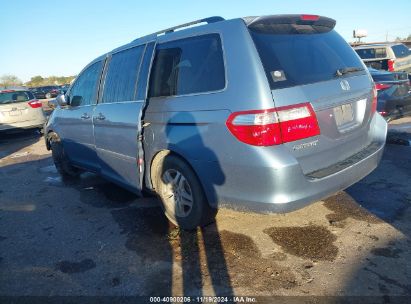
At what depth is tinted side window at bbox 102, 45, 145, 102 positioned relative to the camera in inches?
164

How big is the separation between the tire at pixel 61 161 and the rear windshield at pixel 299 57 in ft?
14.2

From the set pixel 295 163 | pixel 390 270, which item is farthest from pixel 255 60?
pixel 390 270

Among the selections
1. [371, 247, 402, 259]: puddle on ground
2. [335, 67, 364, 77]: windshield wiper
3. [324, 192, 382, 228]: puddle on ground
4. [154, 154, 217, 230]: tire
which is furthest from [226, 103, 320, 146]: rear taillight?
[324, 192, 382, 228]: puddle on ground

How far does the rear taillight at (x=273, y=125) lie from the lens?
279cm

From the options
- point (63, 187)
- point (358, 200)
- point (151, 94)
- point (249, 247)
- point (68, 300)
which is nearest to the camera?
point (68, 300)

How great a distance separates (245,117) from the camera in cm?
283

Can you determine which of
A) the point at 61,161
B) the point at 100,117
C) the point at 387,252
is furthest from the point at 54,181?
the point at 387,252

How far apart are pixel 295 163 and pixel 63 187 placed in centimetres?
423

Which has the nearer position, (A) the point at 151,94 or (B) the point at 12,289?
(B) the point at 12,289

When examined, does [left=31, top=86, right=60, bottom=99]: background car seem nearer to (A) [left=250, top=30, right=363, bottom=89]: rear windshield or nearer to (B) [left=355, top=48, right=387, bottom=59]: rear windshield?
(B) [left=355, top=48, right=387, bottom=59]: rear windshield

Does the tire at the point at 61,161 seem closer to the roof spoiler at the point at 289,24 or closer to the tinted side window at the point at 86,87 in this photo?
the tinted side window at the point at 86,87

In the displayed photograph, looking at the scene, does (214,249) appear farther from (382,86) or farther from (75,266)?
(382,86)

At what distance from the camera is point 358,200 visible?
427 cm

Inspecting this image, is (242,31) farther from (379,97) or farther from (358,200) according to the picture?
(379,97)
